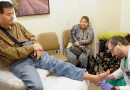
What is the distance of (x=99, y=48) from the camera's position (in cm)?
260

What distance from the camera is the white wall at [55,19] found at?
243 cm

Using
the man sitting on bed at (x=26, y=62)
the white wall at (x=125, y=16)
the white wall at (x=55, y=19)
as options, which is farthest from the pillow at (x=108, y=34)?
the man sitting on bed at (x=26, y=62)

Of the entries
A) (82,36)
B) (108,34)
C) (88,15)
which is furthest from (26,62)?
(88,15)

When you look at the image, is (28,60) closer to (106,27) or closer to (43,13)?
(43,13)

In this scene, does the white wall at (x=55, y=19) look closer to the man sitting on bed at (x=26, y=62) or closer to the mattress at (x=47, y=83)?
the man sitting on bed at (x=26, y=62)

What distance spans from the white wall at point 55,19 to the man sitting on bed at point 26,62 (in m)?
0.73

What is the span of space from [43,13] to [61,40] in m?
0.74

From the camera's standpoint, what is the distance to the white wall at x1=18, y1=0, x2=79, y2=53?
7.97 ft

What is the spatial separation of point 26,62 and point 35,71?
0.18 m

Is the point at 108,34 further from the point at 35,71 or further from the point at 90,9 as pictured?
the point at 35,71

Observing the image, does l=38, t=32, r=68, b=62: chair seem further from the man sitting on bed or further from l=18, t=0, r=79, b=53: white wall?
the man sitting on bed

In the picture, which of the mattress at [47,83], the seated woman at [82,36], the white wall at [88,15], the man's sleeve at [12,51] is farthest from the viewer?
the white wall at [88,15]

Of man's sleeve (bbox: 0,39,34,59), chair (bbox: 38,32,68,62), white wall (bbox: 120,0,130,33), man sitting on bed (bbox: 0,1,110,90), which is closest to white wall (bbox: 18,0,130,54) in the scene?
white wall (bbox: 120,0,130,33)

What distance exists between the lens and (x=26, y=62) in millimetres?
1564
